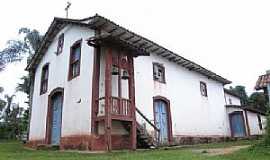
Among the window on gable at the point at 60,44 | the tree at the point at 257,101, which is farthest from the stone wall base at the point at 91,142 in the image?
the tree at the point at 257,101

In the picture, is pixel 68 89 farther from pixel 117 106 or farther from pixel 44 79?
pixel 44 79

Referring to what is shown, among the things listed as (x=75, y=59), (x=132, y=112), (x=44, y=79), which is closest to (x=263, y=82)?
(x=132, y=112)

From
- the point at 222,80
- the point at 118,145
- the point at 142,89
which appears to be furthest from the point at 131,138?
the point at 222,80

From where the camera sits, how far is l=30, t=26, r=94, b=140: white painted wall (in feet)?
40.7

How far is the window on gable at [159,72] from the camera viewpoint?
1600 centimetres

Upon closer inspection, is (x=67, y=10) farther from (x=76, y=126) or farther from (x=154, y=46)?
(x=76, y=126)

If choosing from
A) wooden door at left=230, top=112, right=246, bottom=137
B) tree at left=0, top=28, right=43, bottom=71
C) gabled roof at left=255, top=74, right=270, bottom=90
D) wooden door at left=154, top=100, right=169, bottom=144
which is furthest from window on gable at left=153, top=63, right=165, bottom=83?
tree at left=0, top=28, right=43, bottom=71

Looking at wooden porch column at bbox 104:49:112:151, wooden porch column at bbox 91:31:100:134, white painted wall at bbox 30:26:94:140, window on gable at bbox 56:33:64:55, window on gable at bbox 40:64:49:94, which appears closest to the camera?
wooden porch column at bbox 104:49:112:151

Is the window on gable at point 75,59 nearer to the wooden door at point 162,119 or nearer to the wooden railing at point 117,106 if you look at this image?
the wooden railing at point 117,106

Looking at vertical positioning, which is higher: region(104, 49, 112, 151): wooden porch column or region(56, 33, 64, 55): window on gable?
region(56, 33, 64, 55): window on gable

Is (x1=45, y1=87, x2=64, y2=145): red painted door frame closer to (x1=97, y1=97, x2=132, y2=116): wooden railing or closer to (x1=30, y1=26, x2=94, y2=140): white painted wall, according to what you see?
(x1=30, y1=26, x2=94, y2=140): white painted wall

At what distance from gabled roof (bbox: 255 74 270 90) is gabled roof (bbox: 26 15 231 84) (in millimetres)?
4282

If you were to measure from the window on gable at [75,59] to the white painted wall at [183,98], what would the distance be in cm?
296

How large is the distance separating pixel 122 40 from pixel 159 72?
17.5 feet
